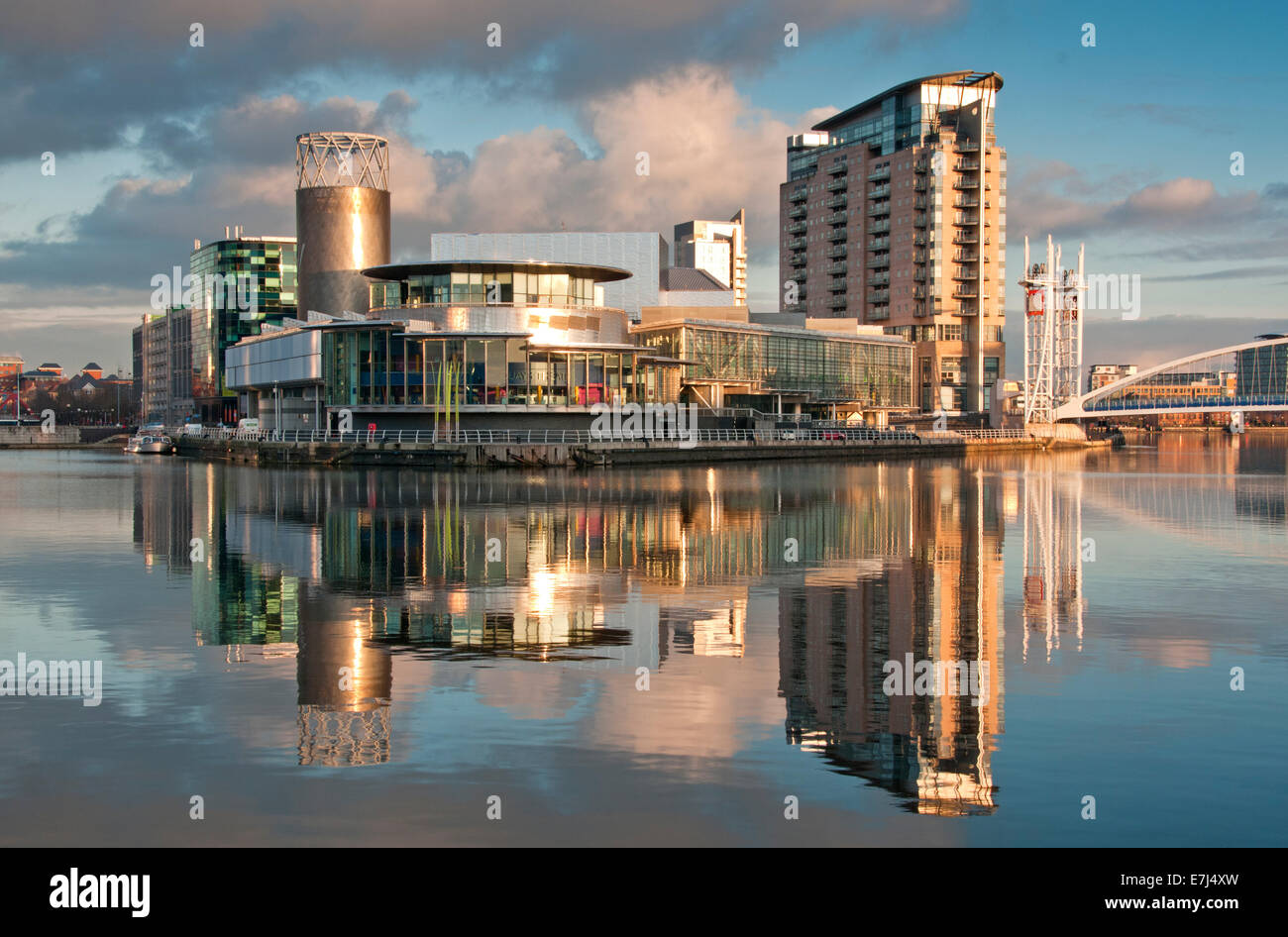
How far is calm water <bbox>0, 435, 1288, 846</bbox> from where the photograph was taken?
10.4m

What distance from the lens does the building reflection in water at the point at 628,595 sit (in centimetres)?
1318

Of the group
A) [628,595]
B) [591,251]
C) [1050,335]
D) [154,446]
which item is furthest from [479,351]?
[1050,335]

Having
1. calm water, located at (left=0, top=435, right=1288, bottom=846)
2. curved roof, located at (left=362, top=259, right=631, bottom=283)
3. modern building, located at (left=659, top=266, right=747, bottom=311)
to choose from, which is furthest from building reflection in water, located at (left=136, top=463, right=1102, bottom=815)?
modern building, located at (left=659, top=266, right=747, bottom=311)

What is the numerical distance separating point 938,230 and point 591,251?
54580 mm

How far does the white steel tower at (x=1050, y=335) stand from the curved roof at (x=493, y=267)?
69.9 m

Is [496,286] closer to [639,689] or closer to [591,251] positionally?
[591,251]

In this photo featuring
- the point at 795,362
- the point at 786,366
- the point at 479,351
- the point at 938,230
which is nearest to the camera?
the point at 479,351

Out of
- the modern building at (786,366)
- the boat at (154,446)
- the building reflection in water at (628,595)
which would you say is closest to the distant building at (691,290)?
the modern building at (786,366)

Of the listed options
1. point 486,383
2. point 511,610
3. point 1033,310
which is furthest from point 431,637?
point 1033,310

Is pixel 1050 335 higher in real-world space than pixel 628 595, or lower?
higher

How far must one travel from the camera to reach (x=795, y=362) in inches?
5408

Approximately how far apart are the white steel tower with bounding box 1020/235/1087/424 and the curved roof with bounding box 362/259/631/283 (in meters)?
69.9

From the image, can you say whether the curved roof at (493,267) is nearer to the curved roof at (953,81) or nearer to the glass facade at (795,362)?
the glass facade at (795,362)

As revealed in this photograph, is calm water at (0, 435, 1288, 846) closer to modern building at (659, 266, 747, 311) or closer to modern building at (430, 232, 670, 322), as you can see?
modern building at (430, 232, 670, 322)
